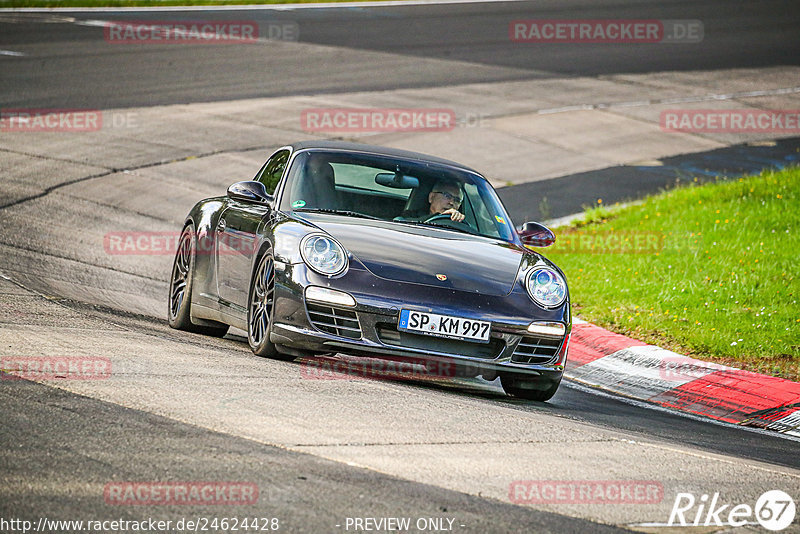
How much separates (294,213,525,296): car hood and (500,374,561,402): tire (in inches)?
24.8

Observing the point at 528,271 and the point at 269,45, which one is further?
the point at 269,45

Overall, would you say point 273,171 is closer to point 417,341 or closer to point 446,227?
point 446,227

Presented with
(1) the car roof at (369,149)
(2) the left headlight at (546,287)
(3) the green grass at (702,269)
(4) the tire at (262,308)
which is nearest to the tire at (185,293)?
(1) the car roof at (369,149)

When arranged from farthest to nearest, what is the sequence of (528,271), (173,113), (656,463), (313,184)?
(173,113)
(313,184)
(528,271)
(656,463)

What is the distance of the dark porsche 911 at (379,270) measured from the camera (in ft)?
21.5

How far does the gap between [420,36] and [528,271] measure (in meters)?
21.6

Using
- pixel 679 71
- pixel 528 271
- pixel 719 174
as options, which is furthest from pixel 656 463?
pixel 679 71

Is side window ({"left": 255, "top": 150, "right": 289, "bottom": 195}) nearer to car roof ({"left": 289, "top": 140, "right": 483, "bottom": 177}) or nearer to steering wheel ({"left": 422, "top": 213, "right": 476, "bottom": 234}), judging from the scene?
car roof ({"left": 289, "top": 140, "right": 483, "bottom": 177})

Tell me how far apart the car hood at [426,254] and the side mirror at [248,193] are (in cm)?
45

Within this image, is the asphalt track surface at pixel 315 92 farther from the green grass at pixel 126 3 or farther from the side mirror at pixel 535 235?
the green grass at pixel 126 3

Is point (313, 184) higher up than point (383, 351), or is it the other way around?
point (313, 184)

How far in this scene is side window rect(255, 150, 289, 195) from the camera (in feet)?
26.9

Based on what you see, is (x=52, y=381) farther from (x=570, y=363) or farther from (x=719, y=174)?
(x=719, y=174)

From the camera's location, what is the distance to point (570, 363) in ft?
30.2
